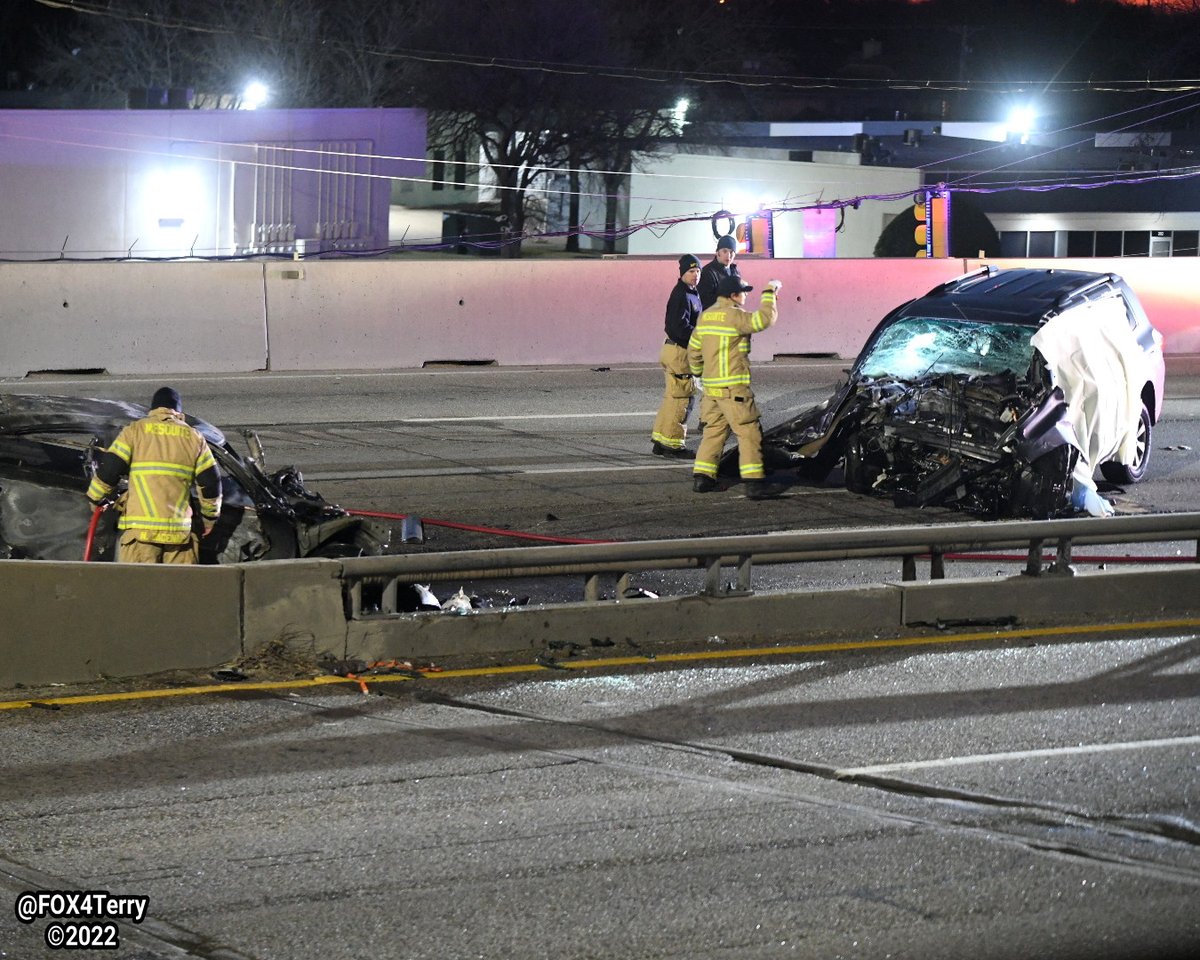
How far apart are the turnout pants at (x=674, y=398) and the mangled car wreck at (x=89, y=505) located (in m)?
5.18

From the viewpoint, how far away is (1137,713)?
7895mm

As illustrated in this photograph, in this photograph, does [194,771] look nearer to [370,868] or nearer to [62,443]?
[370,868]

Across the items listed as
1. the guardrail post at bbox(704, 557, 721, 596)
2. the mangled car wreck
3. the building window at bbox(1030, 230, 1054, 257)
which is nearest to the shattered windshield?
the guardrail post at bbox(704, 557, 721, 596)

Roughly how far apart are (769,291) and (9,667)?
6646 mm

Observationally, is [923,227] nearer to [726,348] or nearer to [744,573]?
[726,348]

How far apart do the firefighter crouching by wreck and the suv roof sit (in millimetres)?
6637

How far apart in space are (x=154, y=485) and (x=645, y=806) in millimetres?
3526

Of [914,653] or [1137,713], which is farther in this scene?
[914,653]

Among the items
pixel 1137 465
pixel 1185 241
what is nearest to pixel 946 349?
pixel 1137 465

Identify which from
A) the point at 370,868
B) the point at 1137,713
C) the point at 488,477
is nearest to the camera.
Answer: the point at 370,868

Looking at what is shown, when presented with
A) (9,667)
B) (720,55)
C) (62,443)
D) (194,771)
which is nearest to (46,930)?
(194,771)

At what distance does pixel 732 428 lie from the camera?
13.0 meters

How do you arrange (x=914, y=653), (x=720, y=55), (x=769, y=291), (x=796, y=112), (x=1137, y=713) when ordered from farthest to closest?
1. (x=796, y=112)
2. (x=720, y=55)
3. (x=769, y=291)
4. (x=914, y=653)
5. (x=1137, y=713)

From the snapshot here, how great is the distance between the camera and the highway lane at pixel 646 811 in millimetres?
5500
